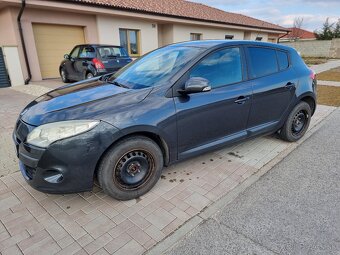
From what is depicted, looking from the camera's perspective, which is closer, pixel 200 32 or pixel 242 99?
pixel 242 99

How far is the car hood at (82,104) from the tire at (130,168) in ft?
1.25

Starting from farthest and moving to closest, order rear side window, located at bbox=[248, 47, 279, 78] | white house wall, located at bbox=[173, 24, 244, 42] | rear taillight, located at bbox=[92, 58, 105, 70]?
white house wall, located at bbox=[173, 24, 244, 42]
rear taillight, located at bbox=[92, 58, 105, 70]
rear side window, located at bbox=[248, 47, 279, 78]

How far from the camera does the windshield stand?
284cm

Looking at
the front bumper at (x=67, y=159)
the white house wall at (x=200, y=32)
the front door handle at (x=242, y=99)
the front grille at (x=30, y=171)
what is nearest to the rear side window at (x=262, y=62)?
the front door handle at (x=242, y=99)

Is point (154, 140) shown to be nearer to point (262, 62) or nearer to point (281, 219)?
point (281, 219)

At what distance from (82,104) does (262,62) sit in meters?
2.57

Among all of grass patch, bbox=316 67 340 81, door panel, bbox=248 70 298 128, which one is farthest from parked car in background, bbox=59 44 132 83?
grass patch, bbox=316 67 340 81

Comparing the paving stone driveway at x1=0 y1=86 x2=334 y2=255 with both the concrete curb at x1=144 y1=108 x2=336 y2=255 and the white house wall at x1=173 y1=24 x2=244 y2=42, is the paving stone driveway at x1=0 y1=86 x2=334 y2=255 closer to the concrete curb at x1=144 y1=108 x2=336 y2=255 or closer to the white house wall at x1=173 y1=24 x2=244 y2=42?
the concrete curb at x1=144 y1=108 x2=336 y2=255

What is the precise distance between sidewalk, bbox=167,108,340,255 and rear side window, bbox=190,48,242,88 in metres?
1.36

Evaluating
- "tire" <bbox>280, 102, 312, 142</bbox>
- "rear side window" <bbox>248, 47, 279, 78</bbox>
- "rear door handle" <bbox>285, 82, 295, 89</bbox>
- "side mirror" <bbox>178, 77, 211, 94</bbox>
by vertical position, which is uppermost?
"rear side window" <bbox>248, 47, 279, 78</bbox>

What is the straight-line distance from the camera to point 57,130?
2.23 m

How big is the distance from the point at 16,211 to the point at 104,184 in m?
0.99

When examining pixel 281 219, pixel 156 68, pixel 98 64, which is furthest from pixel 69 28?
pixel 281 219

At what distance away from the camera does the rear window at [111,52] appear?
8875mm
